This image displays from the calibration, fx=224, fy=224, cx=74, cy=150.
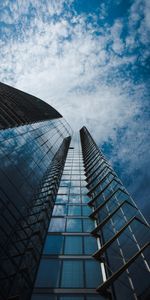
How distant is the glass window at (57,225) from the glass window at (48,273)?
11.1 ft

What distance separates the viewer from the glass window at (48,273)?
10940 millimetres

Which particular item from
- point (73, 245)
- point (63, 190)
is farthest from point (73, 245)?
point (63, 190)

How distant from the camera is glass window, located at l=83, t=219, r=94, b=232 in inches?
629

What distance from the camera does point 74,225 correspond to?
1662 centimetres

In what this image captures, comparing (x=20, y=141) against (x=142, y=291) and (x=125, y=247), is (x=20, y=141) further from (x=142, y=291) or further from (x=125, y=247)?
(x=142, y=291)

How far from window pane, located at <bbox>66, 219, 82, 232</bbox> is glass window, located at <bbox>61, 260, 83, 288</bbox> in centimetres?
344

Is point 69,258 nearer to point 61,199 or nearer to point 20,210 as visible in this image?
point 20,210

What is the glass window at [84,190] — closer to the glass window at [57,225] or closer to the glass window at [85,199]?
the glass window at [85,199]

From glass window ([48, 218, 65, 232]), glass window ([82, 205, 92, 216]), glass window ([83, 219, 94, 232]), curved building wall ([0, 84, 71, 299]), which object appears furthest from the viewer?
glass window ([82, 205, 92, 216])

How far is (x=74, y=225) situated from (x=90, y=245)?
2743mm

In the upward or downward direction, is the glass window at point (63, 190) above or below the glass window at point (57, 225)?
above

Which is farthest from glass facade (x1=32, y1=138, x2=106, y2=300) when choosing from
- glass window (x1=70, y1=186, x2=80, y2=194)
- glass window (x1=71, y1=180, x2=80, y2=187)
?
glass window (x1=71, y1=180, x2=80, y2=187)

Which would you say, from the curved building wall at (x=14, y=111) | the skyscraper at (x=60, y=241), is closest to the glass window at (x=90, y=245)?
the skyscraper at (x=60, y=241)

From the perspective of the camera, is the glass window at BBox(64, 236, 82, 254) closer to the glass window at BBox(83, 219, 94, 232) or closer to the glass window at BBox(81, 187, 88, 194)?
the glass window at BBox(83, 219, 94, 232)
